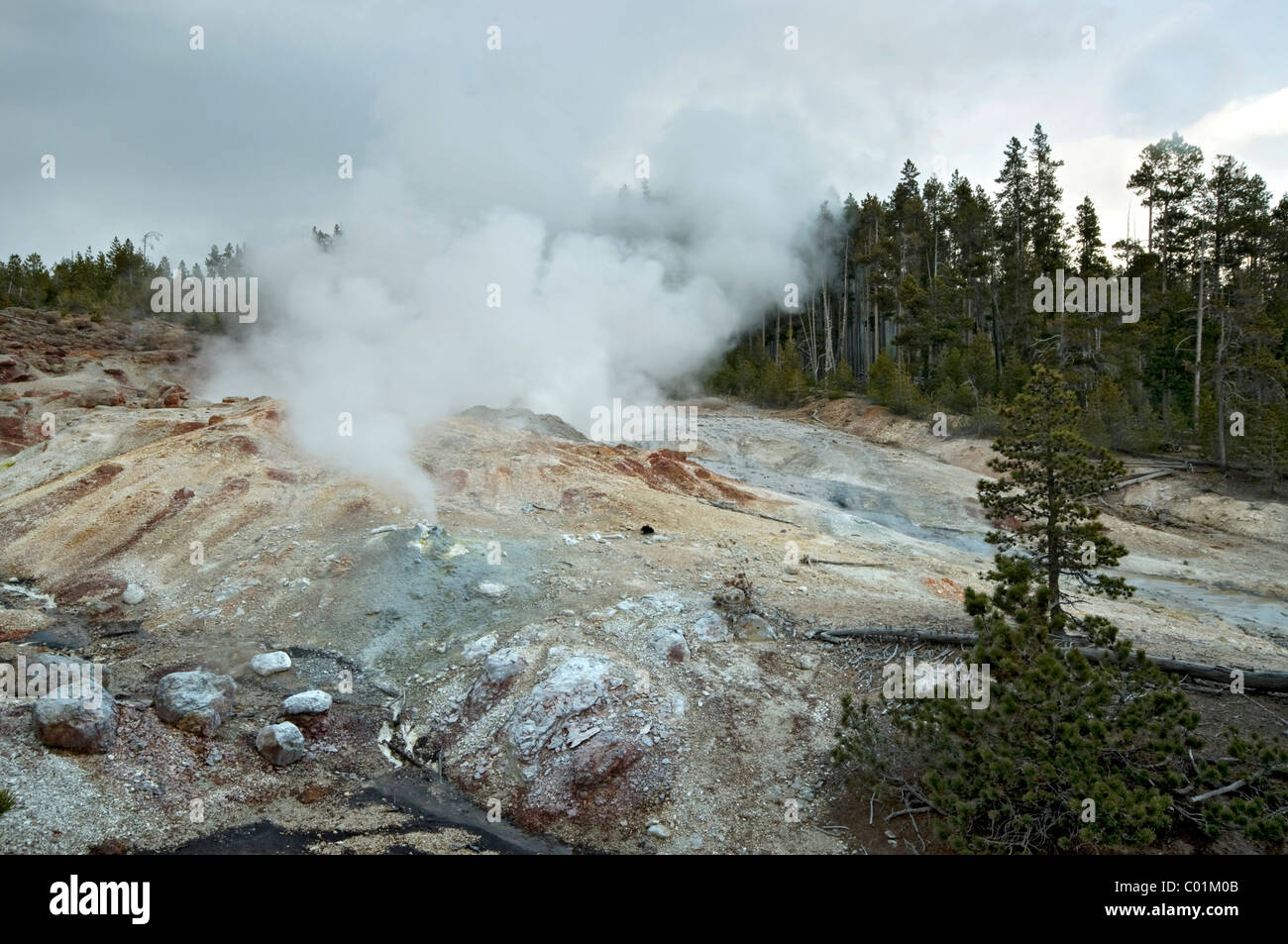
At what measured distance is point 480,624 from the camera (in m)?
10.8

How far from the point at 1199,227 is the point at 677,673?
3256 centimetres

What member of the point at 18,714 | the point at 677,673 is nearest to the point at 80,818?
the point at 18,714

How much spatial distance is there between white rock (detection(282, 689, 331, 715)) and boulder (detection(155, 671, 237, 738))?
0.71m

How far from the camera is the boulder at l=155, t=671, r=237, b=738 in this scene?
8.18m

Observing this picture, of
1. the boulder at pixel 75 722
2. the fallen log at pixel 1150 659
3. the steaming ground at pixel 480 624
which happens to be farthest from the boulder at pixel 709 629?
the boulder at pixel 75 722

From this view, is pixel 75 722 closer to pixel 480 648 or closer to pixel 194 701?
pixel 194 701

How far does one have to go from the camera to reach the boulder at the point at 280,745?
799 centimetres

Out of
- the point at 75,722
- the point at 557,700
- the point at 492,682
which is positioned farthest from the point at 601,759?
the point at 75,722

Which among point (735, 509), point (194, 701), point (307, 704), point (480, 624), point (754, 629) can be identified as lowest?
point (307, 704)

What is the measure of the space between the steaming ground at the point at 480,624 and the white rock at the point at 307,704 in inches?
9.6

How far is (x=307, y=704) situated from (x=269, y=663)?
127 centimetres

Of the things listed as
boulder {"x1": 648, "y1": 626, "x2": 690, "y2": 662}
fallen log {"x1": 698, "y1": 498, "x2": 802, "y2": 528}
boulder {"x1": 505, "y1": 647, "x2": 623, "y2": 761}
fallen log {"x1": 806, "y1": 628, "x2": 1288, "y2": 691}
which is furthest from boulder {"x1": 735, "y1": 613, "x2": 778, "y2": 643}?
fallen log {"x1": 698, "y1": 498, "x2": 802, "y2": 528}

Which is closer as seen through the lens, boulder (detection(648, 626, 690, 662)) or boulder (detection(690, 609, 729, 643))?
boulder (detection(648, 626, 690, 662))

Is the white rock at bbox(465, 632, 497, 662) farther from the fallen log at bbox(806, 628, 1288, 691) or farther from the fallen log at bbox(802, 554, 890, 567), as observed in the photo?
the fallen log at bbox(802, 554, 890, 567)
